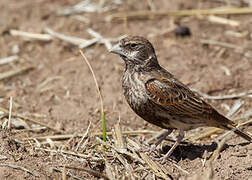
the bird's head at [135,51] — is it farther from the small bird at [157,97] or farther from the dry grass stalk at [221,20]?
the dry grass stalk at [221,20]

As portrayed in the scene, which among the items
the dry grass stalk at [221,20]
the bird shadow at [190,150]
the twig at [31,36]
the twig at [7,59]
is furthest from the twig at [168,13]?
the bird shadow at [190,150]

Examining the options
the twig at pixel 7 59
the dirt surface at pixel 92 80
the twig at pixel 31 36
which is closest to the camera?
the dirt surface at pixel 92 80

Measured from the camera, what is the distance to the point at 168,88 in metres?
6.45

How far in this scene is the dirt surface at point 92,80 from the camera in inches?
241

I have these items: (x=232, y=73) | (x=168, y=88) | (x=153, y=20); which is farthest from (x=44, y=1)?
(x=168, y=88)

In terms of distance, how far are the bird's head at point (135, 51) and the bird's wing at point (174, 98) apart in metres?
0.35

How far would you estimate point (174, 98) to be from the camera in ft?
21.1

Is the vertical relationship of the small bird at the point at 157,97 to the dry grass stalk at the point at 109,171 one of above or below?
above

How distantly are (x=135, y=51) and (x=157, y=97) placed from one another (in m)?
0.76

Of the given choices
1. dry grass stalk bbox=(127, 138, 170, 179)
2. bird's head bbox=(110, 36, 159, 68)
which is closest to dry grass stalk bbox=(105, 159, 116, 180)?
dry grass stalk bbox=(127, 138, 170, 179)

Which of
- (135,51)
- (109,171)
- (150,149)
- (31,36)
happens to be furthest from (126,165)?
(31,36)

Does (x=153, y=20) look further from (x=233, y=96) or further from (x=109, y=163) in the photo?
(x=109, y=163)

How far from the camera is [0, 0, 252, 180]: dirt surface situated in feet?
20.1

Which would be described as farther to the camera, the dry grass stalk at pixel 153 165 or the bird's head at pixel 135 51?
the bird's head at pixel 135 51
